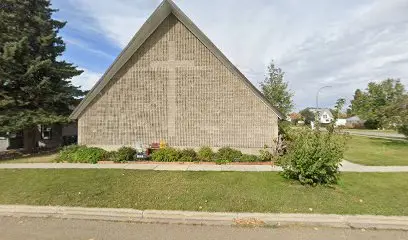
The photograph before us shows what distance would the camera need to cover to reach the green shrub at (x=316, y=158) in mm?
8492

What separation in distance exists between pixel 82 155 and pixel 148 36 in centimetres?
672

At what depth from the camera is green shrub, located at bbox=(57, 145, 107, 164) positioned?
43.2 ft

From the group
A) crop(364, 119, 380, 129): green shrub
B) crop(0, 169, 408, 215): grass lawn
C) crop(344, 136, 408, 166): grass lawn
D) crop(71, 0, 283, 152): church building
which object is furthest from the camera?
crop(364, 119, 380, 129): green shrub

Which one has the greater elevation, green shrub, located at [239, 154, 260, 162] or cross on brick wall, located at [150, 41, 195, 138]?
cross on brick wall, located at [150, 41, 195, 138]

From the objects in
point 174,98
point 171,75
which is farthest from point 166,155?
point 171,75

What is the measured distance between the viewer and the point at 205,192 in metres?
7.98

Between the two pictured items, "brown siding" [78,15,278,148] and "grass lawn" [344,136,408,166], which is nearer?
"grass lawn" [344,136,408,166]

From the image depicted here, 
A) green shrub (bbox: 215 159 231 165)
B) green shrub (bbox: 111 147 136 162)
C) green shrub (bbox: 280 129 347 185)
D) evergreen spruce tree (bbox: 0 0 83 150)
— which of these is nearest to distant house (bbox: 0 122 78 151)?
evergreen spruce tree (bbox: 0 0 83 150)

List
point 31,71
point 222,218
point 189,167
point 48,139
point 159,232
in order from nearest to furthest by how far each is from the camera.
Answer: point 159,232
point 222,218
point 189,167
point 31,71
point 48,139

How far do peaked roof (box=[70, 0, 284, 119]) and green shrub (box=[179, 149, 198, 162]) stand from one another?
427 cm

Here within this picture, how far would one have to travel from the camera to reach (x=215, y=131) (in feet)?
48.2

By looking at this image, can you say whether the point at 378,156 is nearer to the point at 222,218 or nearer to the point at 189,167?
the point at 189,167

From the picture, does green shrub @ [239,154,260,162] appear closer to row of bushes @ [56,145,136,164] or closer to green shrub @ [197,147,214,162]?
green shrub @ [197,147,214,162]

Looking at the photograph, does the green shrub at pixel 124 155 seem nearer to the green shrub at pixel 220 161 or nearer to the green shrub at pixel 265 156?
the green shrub at pixel 220 161
